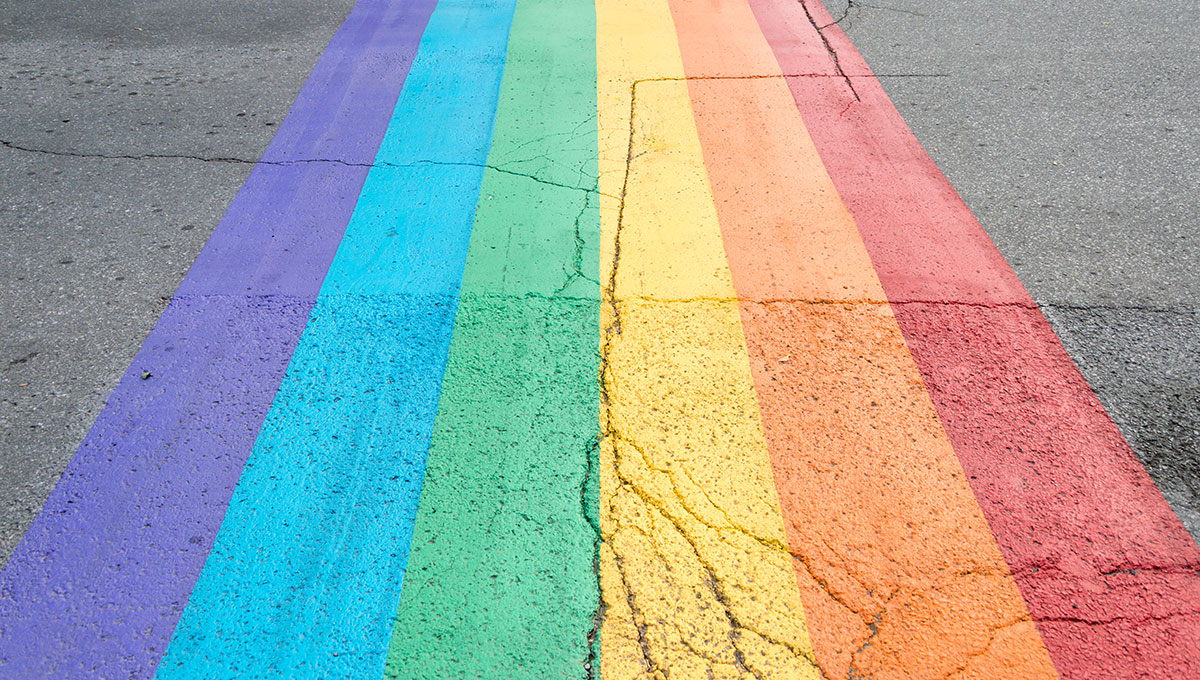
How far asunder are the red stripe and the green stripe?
179cm

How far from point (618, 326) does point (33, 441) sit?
293 cm

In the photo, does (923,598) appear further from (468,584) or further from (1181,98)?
(1181,98)

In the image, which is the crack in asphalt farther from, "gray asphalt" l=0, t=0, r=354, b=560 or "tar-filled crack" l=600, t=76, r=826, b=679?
"tar-filled crack" l=600, t=76, r=826, b=679

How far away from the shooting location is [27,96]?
637 centimetres

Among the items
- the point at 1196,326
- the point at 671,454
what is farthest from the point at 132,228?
the point at 1196,326

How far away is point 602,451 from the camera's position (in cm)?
345

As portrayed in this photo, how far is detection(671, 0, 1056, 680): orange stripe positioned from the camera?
2.79 m

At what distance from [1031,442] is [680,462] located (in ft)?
5.53

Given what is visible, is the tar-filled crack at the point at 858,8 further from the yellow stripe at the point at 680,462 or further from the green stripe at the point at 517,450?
the green stripe at the point at 517,450

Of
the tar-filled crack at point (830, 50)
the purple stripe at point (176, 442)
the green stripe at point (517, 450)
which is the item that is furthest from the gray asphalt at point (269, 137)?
the green stripe at point (517, 450)

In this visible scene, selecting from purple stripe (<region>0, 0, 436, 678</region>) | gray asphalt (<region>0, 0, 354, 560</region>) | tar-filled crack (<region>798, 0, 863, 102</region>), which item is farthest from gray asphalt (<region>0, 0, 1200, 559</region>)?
tar-filled crack (<region>798, 0, 863, 102</region>)

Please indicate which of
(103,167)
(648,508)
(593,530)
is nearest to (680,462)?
(648,508)

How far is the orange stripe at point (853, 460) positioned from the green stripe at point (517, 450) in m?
0.92

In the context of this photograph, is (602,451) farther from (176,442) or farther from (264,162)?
(264,162)
